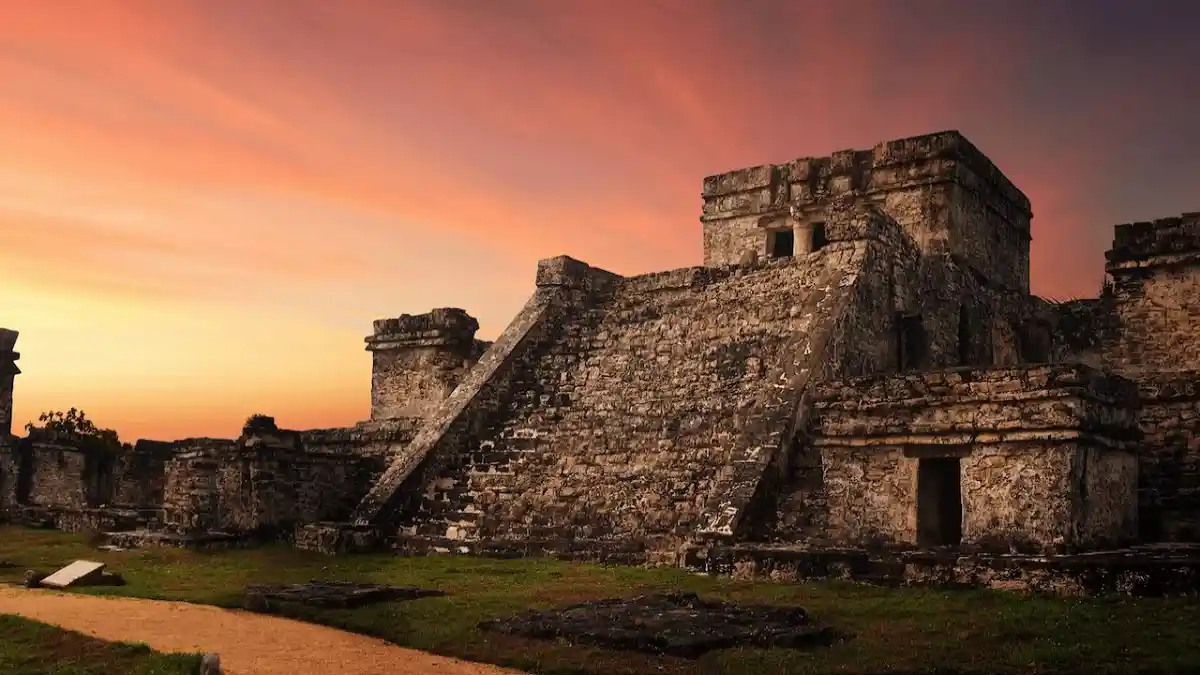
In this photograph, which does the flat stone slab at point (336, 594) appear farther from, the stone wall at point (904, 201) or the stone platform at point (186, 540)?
the stone wall at point (904, 201)

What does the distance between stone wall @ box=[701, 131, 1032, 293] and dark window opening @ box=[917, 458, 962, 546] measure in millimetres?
9266

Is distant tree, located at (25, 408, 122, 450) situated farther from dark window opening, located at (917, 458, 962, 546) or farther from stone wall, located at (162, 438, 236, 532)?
dark window opening, located at (917, 458, 962, 546)

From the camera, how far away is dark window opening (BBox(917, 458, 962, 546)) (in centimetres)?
1110

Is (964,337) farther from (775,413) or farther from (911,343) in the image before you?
(775,413)

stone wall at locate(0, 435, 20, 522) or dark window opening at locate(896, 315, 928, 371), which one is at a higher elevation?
dark window opening at locate(896, 315, 928, 371)

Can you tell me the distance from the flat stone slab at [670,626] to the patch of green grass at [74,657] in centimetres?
239

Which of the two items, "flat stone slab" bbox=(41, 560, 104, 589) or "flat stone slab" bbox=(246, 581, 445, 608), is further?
"flat stone slab" bbox=(41, 560, 104, 589)

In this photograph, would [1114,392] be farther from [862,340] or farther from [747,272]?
[747,272]

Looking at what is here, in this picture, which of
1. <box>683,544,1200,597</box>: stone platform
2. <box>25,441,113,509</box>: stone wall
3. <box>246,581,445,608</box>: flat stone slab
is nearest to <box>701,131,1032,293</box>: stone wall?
<box>683,544,1200,597</box>: stone platform

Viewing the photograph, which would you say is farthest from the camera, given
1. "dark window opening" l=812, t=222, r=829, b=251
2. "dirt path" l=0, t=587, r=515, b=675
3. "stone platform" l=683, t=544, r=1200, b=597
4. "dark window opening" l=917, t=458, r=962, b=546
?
"dark window opening" l=812, t=222, r=829, b=251

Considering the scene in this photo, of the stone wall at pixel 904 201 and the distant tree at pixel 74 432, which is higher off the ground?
the stone wall at pixel 904 201

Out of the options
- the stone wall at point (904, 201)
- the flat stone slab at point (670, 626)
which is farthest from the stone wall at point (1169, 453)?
the stone wall at point (904, 201)

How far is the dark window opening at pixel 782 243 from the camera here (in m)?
23.2

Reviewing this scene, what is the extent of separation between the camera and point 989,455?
1058cm
